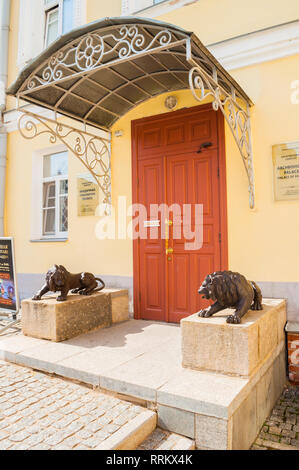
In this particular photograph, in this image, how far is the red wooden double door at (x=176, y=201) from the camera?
4.68 meters

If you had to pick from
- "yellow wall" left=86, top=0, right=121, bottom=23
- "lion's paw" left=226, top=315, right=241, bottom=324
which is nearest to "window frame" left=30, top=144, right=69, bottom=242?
"yellow wall" left=86, top=0, right=121, bottom=23

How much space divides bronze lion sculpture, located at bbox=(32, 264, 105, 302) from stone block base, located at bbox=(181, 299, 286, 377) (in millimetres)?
1862

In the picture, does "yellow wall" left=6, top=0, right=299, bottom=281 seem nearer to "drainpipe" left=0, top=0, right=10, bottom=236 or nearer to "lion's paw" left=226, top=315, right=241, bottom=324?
"lion's paw" left=226, top=315, right=241, bottom=324

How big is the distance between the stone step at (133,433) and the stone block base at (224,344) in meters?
0.64

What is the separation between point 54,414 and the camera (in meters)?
2.62

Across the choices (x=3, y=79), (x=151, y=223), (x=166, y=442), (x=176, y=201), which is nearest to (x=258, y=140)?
(x=176, y=201)

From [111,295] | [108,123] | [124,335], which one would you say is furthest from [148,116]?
[124,335]

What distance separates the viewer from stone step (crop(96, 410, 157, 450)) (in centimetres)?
222

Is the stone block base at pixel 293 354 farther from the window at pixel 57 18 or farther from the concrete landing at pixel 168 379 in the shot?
the window at pixel 57 18

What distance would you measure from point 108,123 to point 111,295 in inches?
111

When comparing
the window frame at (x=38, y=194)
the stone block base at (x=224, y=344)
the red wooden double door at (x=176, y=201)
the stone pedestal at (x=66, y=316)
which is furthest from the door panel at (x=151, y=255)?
the window frame at (x=38, y=194)

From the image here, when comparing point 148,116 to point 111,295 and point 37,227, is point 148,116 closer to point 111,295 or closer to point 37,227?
point 111,295

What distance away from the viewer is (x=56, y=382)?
3.23 m
